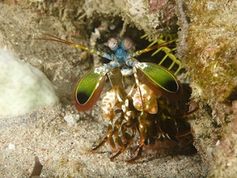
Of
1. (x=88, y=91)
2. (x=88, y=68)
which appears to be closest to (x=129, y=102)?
(x=88, y=91)

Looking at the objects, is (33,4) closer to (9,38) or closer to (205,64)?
(9,38)

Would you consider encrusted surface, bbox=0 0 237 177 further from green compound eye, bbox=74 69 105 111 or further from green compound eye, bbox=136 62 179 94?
green compound eye, bbox=74 69 105 111

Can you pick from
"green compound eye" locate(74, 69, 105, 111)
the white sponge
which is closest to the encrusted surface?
the white sponge

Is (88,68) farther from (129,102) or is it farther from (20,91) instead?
(129,102)

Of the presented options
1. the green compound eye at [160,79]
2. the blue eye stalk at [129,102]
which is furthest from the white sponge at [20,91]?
the green compound eye at [160,79]

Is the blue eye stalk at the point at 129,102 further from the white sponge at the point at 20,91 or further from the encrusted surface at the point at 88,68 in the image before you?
the white sponge at the point at 20,91

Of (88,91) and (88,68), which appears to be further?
(88,68)
